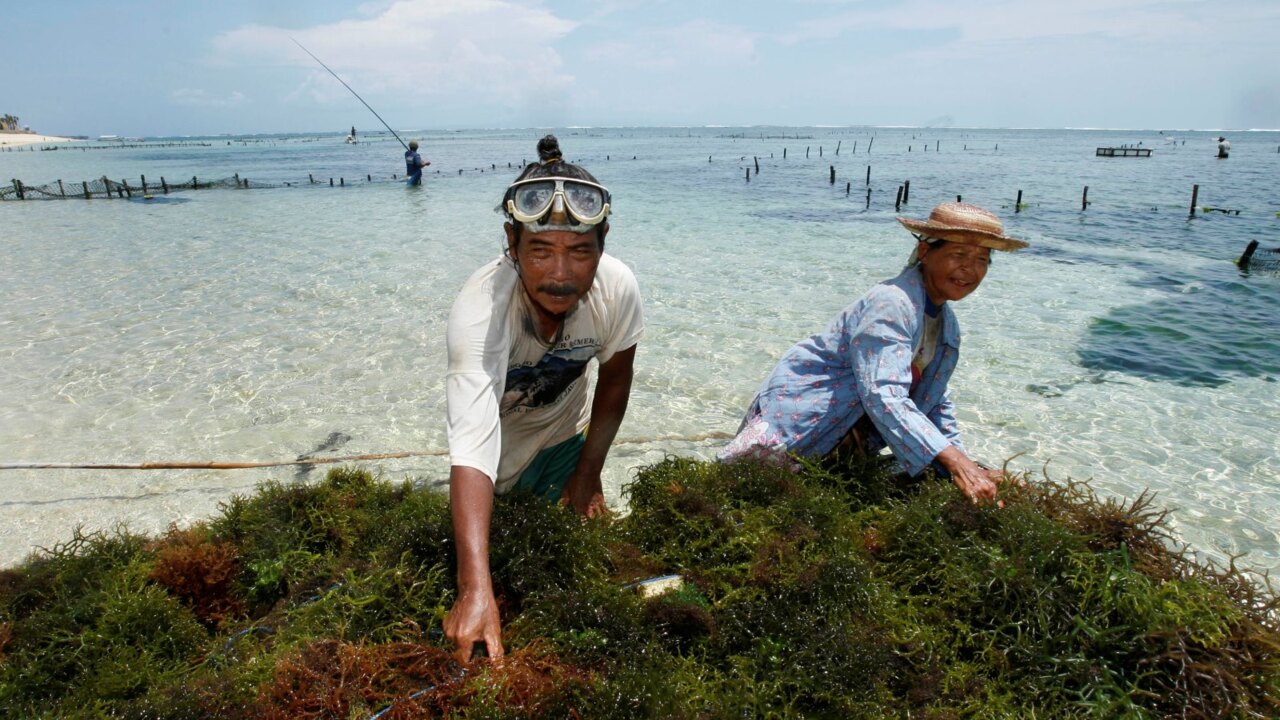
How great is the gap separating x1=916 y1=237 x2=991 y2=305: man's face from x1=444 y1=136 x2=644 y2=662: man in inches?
63.1

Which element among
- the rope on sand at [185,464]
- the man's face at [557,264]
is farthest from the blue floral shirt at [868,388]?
the rope on sand at [185,464]

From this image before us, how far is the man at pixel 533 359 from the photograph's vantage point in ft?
7.11

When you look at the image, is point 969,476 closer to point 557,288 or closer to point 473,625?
point 557,288

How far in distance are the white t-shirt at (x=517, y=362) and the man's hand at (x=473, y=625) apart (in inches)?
15.3

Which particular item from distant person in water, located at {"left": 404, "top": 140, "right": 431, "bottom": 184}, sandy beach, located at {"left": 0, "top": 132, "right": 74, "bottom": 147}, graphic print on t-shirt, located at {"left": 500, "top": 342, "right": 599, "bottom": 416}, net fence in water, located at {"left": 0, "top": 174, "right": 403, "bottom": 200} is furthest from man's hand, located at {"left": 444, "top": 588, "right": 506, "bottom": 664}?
sandy beach, located at {"left": 0, "top": 132, "right": 74, "bottom": 147}

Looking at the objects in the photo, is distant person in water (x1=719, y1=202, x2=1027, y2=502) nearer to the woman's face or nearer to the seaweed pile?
the woman's face

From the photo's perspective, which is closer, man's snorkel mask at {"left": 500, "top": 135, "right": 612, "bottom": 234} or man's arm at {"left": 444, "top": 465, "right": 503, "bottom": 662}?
man's arm at {"left": 444, "top": 465, "right": 503, "bottom": 662}

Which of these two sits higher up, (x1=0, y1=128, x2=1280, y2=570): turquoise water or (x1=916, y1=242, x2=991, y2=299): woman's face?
(x1=916, y1=242, x2=991, y2=299): woman's face

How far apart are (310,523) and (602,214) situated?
7.58 ft

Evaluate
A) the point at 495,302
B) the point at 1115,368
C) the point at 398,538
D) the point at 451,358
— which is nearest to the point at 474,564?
the point at 398,538

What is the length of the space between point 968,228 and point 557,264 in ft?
6.80

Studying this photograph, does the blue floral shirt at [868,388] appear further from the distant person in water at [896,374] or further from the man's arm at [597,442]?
the man's arm at [597,442]

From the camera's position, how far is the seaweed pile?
199cm

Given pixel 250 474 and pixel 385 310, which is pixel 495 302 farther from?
pixel 385 310
